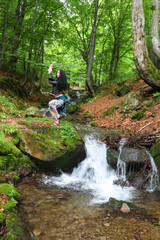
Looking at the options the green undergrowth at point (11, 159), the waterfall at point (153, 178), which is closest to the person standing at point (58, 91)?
the green undergrowth at point (11, 159)

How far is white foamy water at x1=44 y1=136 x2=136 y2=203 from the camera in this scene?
468cm

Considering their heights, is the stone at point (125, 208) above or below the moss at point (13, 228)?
below

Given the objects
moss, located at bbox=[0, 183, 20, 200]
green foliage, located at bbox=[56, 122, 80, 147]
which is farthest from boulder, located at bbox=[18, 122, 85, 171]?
moss, located at bbox=[0, 183, 20, 200]

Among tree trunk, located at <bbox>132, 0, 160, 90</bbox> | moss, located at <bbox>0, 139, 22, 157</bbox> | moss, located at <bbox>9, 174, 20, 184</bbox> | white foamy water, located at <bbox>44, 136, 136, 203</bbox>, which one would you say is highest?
tree trunk, located at <bbox>132, 0, 160, 90</bbox>

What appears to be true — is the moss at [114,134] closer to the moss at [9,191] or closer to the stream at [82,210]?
the stream at [82,210]

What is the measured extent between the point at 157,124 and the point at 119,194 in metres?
3.74

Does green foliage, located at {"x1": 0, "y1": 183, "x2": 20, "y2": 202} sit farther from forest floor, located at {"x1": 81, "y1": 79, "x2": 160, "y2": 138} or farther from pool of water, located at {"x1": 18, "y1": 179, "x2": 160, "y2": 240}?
forest floor, located at {"x1": 81, "y1": 79, "x2": 160, "y2": 138}

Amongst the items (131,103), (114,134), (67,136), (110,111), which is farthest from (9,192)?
(110,111)

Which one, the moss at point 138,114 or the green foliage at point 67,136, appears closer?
the green foliage at point 67,136

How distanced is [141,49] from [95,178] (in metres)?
6.91

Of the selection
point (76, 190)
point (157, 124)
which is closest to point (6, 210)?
point (76, 190)

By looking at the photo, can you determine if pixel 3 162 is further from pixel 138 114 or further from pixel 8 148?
pixel 138 114

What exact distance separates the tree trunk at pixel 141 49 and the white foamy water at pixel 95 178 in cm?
463

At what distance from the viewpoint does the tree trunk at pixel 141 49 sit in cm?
870
